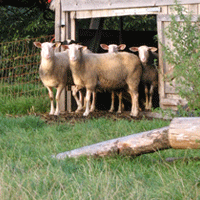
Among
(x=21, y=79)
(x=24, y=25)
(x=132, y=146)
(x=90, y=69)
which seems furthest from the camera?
(x=24, y=25)

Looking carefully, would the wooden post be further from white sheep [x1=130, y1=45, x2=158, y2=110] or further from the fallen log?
the fallen log

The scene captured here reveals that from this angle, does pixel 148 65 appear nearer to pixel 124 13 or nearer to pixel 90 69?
pixel 124 13

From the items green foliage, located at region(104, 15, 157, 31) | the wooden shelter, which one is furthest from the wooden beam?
green foliage, located at region(104, 15, 157, 31)

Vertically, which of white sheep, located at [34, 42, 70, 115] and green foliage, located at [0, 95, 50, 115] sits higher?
white sheep, located at [34, 42, 70, 115]

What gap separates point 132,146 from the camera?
514 cm

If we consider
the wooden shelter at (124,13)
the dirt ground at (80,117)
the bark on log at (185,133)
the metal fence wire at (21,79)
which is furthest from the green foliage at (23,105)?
the bark on log at (185,133)

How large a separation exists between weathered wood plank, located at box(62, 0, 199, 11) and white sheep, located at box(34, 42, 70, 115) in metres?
1.29

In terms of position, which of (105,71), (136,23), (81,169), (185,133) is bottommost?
(81,169)

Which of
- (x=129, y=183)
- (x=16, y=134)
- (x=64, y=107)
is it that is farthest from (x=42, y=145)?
(x=64, y=107)

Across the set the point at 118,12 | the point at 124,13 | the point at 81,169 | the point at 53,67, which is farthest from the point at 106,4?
the point at 81,169

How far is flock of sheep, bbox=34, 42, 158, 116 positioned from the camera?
9789 mm

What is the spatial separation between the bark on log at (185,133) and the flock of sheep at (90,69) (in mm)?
5270

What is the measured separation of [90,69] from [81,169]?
508 centimetres

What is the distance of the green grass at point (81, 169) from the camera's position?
3.95 meters
